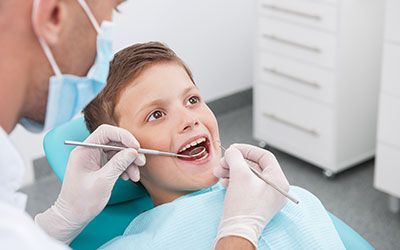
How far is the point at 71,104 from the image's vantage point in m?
1.04

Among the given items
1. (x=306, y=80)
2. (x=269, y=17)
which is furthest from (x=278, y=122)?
(x=269, y=17)

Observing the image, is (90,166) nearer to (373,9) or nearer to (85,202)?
(85,202)

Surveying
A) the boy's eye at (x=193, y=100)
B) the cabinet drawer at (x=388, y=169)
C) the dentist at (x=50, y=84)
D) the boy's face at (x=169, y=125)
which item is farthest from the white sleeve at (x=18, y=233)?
the cabinet drawer at (x=388, y=169)

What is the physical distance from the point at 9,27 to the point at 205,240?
0.69 meters

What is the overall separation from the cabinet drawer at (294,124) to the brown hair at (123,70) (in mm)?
1304

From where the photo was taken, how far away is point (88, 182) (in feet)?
4.67

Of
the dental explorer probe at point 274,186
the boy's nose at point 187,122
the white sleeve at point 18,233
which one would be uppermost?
the white sleeve at point 18,233

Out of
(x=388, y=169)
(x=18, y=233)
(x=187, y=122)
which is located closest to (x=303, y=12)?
(x=388, y=169)

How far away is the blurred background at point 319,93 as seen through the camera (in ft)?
8.12

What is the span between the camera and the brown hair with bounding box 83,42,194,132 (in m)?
1.54

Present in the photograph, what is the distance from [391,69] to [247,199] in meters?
1.24

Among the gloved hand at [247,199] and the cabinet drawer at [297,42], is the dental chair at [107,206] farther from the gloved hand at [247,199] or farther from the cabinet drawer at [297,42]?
the cabinet drawer at [297,42]

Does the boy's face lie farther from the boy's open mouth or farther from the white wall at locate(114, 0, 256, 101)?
the white wall at locate(114, 0, 256, 101)

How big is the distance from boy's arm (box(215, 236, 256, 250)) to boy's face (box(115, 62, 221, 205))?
0.25 meters
